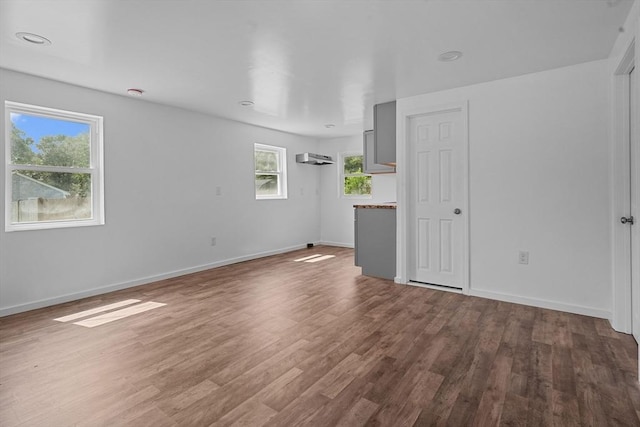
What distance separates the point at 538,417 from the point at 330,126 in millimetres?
5081

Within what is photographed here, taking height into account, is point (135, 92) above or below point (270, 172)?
above

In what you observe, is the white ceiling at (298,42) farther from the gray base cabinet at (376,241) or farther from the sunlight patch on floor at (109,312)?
the sunlight patch on floor at (109,312)

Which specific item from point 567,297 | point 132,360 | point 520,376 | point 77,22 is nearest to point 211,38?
point 77,22

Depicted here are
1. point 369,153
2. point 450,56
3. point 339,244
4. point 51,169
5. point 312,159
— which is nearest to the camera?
point 450,56

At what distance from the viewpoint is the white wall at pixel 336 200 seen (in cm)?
688

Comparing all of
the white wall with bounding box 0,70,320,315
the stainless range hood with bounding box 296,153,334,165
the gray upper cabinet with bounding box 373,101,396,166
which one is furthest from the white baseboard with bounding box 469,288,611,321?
the stainless range hood with bounding box 296,153,334,165

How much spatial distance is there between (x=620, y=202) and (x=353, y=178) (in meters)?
4.72

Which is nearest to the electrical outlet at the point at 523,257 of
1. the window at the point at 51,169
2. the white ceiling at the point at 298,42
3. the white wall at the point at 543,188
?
the white wall at the point at 543,188

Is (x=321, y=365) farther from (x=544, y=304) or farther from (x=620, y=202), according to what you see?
(x=620, y=202)

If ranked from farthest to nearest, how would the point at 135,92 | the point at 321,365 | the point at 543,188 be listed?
the point at 135,92 < the point at 543,188 < the point at 321,365

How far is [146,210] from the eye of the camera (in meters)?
4.30

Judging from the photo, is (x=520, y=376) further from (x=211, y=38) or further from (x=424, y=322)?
(x=211, y=38)

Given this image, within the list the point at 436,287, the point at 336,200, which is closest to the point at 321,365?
the point at 436,287

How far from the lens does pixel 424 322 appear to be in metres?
2.87
